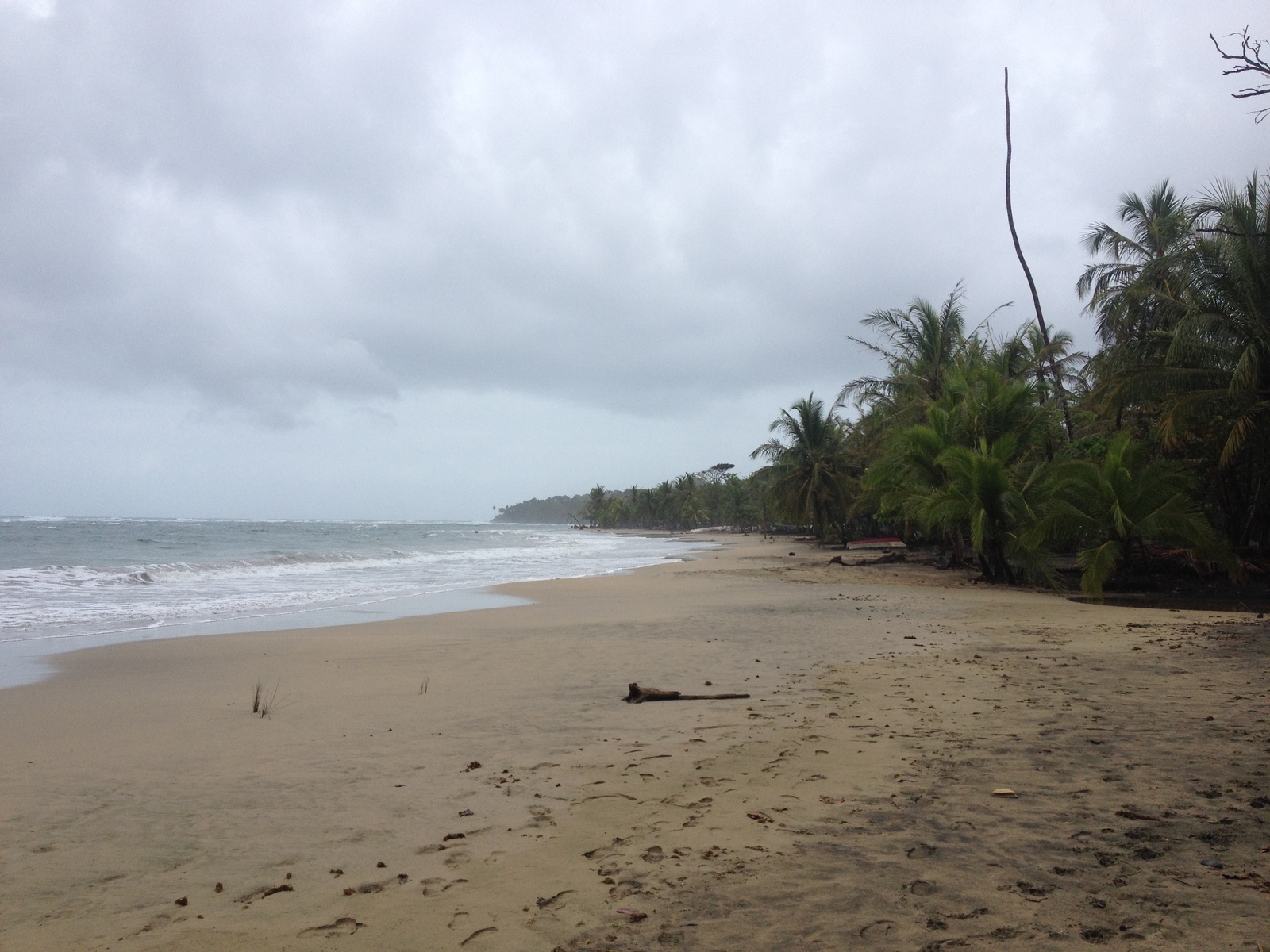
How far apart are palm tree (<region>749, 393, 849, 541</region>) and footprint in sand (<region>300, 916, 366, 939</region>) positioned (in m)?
33.9

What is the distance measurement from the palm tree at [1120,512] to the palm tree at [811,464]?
2112cm

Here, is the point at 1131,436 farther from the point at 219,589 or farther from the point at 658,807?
the point at 219,589

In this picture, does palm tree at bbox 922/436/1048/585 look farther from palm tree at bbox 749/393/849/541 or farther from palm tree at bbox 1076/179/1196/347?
palm tree at bbox 749/393/849/541

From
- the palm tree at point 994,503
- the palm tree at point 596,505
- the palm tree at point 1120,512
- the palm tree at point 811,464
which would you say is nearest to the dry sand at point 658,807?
the palm tree at point 1120,512

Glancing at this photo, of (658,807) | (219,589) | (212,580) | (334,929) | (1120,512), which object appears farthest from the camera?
(212,580)

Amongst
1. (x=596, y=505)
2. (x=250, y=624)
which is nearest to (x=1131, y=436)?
(x=250, y=624)

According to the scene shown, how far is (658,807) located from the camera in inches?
140

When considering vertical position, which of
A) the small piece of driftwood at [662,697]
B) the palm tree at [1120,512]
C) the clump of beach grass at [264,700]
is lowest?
the clump of beach grass at [264,700]

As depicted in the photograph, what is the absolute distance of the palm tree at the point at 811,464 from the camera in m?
35.7

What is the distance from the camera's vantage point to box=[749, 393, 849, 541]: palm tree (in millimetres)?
35688

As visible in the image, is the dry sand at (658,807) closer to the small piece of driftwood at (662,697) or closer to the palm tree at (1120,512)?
the small piece of driftwood at (662,697)

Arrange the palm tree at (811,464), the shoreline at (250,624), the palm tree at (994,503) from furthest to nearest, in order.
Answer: the palm tree at (811,464), the palm tree at (994,503), the shoreline at (250,624)

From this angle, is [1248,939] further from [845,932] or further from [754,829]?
[754,829]

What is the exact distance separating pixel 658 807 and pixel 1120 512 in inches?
508
